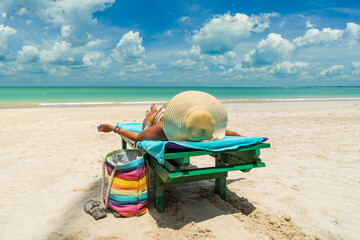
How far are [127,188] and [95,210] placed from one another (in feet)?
1.64

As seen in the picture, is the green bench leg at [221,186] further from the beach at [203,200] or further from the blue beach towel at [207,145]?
the blue beach towel at [207,145]

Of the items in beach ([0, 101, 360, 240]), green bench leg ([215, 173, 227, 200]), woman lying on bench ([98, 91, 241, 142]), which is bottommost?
beach ([0, 101, 360, 240])

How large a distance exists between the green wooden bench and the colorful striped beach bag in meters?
0.17

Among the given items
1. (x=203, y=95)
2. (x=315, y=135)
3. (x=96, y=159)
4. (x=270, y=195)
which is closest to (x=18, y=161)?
(x=96, y=159)

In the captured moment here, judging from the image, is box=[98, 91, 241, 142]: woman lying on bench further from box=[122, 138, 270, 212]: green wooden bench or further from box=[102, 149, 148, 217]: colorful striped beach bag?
box=[102, 149, 148, 217]: colorful striped beach bag

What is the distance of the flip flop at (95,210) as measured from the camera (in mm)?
2824

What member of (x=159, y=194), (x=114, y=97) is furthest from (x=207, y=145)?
(x=114, y=97)

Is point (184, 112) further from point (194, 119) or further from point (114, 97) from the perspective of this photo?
point (114, 97)

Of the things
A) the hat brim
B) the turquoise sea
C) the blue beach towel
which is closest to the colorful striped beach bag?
the blue beach towel

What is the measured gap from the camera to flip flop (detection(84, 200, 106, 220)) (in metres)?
2.82

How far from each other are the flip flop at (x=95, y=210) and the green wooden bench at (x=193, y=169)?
0.63 metres

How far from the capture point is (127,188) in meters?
2.79

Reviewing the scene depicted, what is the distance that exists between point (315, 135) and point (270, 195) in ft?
15.6

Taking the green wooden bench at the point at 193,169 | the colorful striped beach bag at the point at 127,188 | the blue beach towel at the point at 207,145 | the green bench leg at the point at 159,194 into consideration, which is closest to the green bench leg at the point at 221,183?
the green wooden bench at the point at 193,169
